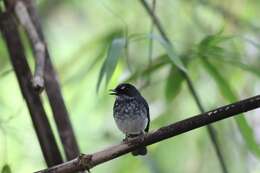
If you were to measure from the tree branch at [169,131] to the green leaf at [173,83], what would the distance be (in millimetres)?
730

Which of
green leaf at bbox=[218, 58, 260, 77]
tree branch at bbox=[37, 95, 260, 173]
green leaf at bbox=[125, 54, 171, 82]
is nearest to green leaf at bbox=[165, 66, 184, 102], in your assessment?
green leaf at bbox=[125, 54, 171, 82]

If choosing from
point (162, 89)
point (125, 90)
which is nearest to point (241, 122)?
point (125, 90)

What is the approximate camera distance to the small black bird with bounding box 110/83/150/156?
2.65 m

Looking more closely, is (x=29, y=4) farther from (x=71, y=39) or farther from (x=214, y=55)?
(x=71, y=39)

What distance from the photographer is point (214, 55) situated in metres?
2.30

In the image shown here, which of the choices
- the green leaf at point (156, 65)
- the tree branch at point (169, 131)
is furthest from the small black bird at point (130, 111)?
the tree branch at point (169, 131)

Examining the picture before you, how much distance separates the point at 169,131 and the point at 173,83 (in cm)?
83

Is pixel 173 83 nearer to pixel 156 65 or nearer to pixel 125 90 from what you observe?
pixel 156 65

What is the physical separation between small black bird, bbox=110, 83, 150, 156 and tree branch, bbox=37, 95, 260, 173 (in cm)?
85

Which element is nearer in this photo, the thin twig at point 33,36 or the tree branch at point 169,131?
the tree branch at point 169,131

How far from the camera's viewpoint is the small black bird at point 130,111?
2652 millimetres

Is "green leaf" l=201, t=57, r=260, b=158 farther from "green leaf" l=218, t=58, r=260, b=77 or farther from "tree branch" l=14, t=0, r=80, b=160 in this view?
"tree branch" l=14, t=0, r=80, b=160

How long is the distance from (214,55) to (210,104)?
726 mm

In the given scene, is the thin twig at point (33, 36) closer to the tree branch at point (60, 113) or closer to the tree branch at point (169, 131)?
the tree branch at point (60, 113)
